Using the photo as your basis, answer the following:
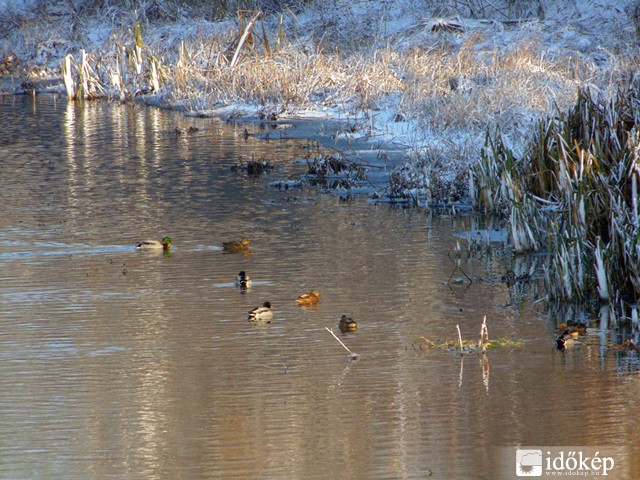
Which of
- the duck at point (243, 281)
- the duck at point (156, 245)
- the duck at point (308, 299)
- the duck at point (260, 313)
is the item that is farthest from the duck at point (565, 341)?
the duck at point (156, 245)

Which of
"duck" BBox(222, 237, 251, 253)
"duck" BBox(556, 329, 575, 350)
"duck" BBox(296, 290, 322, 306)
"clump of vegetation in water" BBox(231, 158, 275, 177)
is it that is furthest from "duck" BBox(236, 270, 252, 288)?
"clump of vegetation in water" BBox(231, 158, 275, 177)

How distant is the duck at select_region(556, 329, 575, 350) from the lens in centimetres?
675

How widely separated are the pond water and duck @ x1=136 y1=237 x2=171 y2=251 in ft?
0.33

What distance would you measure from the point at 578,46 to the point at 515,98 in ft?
28.0

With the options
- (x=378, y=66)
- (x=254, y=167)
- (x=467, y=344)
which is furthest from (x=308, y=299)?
(x=378, y=66)

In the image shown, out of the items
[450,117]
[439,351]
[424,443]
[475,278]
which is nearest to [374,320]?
[439,351]

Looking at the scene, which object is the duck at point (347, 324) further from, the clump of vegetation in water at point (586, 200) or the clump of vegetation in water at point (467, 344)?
the clump of vegetation in water at point (586, 200)

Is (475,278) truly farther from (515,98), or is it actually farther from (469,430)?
(515,98)

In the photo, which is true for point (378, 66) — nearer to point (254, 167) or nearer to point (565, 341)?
point (254, 167)

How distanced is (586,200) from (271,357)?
302 centimetres

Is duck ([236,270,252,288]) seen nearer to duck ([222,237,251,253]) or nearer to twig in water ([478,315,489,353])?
duck ([222,237,251,253])

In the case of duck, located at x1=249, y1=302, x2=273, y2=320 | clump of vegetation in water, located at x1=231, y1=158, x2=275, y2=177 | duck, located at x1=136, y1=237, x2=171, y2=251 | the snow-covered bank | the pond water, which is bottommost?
the pond water

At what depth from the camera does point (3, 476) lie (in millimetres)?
4832

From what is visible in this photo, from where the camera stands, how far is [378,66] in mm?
20141
